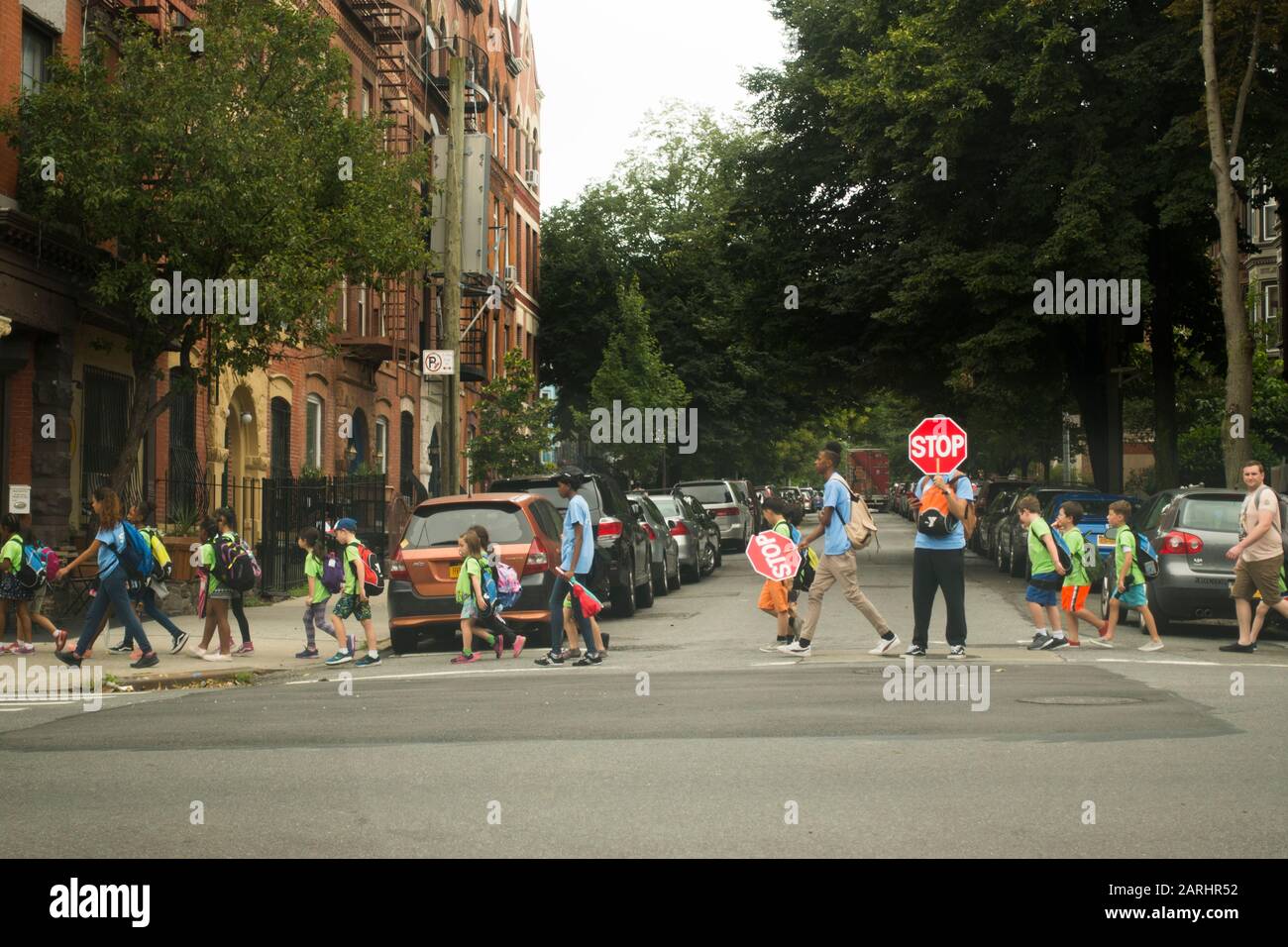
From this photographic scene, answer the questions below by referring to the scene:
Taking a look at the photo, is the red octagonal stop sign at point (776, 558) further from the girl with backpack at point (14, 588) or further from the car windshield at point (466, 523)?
the girl with backpack at point (14, 588)

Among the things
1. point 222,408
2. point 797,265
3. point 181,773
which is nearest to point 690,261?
point 797,265

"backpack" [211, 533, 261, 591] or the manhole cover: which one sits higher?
"backpack" [211, 533, 261, 591]

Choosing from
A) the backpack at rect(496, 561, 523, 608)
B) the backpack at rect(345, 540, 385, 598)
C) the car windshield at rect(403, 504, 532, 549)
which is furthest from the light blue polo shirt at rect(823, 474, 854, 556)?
the backpack at rect(345, 540, 385, 598)

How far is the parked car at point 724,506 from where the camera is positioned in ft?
125

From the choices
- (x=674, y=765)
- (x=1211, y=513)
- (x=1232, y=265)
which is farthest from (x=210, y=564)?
(x=1232, y=265)

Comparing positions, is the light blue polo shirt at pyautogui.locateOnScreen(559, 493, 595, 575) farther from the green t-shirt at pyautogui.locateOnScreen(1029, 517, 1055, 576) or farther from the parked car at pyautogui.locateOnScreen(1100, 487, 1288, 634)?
the parked car at pyautogui.locateOnScreen(1100, 487, 1288, 634)

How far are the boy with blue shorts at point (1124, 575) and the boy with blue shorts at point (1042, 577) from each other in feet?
2.07

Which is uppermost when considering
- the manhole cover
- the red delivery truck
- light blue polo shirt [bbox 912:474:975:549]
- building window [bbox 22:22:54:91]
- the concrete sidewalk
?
building window [bbox 22:22:54:91]

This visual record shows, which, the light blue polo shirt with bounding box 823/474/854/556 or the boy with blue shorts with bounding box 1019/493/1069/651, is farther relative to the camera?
the boy with blue shorts with bounding box 1019/493/1069/651

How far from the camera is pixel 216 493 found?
2559 cm

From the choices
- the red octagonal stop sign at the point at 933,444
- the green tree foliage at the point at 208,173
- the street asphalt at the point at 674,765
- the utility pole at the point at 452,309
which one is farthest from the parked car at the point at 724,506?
the street asphalt at the point at 674,765

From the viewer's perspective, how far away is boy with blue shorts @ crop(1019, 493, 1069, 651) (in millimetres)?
15133

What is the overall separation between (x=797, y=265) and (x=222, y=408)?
520 inches

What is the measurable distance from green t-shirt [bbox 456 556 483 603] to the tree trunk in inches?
508
